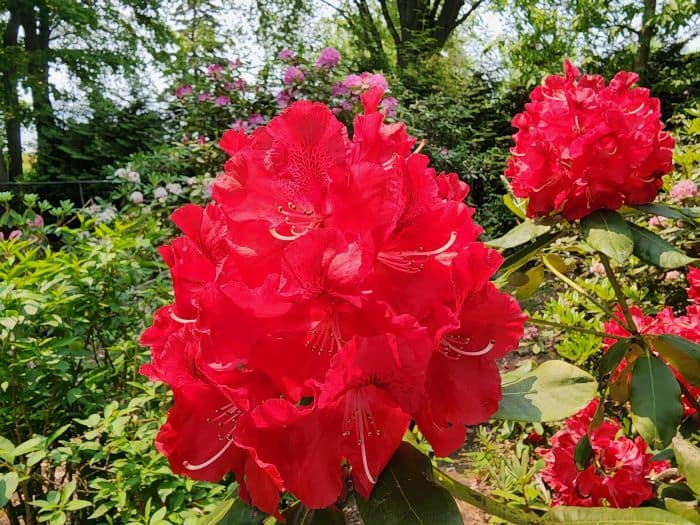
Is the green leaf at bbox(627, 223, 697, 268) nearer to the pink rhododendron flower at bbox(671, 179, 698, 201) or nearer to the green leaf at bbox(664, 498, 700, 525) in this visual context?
the green leaf at bbox(664, 498, 700, 525)

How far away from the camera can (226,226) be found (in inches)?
22.3

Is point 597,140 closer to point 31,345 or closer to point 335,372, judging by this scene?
point 335,372

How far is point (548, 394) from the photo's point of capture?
69 centimetres

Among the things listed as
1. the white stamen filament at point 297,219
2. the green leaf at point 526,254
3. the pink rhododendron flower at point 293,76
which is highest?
the pink rhododendron flower at point 293,76

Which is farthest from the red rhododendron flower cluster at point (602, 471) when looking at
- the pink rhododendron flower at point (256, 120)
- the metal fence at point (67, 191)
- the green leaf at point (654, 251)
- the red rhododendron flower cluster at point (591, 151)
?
the metal fence at point (67, 191)

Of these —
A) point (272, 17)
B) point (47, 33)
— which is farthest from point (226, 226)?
point (47, 33)

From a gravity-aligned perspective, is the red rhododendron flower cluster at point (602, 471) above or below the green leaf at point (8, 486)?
below

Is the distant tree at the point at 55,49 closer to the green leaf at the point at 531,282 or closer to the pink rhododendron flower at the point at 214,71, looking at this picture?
the pink rhododendron flower at the point at 214,71

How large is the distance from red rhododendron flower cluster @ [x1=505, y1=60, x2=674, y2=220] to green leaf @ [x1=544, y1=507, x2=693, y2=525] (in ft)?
2.15

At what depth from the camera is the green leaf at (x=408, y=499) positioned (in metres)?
0.53

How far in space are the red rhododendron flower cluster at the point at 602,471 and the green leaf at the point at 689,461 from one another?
31cm

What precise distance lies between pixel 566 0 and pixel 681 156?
7.55 metres

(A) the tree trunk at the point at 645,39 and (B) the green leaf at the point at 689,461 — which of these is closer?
(B) the green leaf at the point at 689,461

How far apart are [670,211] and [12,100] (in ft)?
31.3
